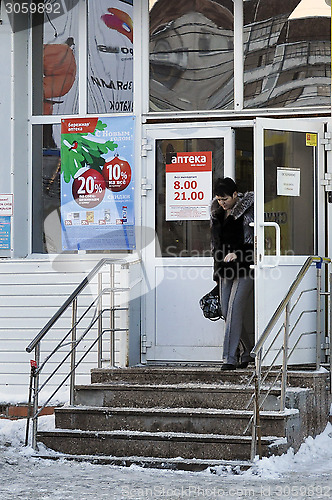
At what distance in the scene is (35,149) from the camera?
9719 mm

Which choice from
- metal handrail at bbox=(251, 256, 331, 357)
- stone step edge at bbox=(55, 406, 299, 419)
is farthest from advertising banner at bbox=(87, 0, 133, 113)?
stone step edge at bbox=(55, 406, 299, 419)

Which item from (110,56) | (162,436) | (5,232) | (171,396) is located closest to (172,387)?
Answer: (171,396)

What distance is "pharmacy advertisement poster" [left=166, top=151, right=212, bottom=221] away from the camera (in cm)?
922

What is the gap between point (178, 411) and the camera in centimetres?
766

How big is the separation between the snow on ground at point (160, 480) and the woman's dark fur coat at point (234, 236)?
176cm

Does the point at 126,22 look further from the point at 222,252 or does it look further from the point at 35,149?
the point at 222,252

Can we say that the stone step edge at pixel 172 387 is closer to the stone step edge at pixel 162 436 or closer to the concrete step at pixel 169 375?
the concrete step at pixel 169 375

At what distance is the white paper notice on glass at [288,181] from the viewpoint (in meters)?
8.65

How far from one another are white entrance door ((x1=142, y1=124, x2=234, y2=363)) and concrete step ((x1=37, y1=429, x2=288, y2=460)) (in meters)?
1.63

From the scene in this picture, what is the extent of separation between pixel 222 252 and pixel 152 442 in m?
2.04

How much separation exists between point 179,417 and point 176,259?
6.60 ft

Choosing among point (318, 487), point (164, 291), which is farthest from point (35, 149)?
point (318, 487)

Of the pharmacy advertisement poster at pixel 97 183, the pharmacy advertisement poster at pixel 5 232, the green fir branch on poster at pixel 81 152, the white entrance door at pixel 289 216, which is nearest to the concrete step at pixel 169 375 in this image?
the white entrance door at pixel 289 216

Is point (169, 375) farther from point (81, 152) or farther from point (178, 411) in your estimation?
point (81, 152)
